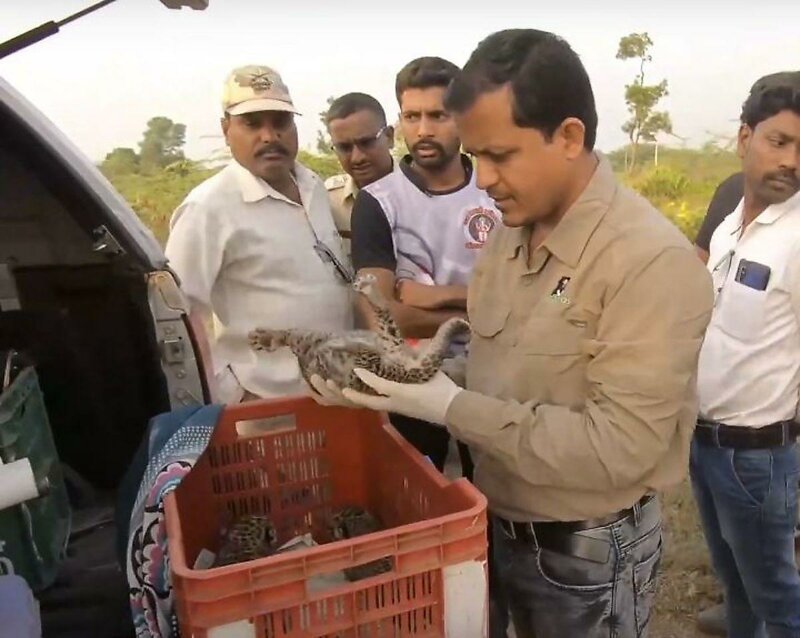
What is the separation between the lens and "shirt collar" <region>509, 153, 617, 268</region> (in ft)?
4.80

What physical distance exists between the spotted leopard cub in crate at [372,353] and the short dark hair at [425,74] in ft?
3.67

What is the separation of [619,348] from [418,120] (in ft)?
4.71

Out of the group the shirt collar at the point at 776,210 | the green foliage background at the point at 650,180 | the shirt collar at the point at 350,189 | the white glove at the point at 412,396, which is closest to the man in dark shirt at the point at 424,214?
the shirt collar at the point at 350,189

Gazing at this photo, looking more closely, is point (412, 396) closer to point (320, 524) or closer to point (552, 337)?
point (552, 337)

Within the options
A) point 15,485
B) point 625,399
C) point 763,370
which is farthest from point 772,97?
point 15,485

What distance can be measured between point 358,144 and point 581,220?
1771 millimetres

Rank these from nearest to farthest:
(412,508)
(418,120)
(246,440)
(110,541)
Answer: (412,508), (246,440), (110,541), (418,120)

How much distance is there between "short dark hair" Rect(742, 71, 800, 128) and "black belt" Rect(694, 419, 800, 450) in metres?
0.86

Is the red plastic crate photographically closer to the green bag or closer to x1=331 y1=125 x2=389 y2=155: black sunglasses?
the green bag

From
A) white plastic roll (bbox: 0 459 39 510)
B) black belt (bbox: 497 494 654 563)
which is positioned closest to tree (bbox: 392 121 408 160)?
black belt (bbox: 497 494 654 563)

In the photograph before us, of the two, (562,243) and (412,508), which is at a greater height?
(562,243)

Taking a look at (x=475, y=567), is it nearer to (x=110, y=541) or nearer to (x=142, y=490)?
(x=142, y=490)

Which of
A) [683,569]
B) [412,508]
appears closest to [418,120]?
[412,508]

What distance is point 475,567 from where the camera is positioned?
4.27 feet
